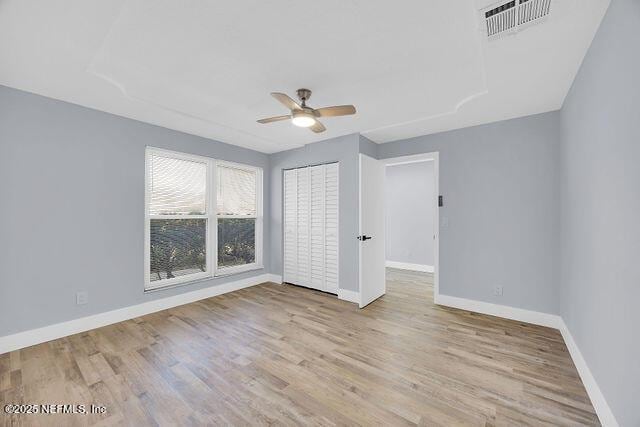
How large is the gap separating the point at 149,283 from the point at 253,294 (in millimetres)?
1481

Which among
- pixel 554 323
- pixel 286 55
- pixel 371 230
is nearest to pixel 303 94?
pixel 286 55

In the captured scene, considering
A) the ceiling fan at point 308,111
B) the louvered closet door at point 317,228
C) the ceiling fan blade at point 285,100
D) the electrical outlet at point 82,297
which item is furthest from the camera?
the louvered closet door at point 317,228

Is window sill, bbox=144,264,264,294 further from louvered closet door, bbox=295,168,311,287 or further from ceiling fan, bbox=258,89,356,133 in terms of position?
ceiling fan, bbox=258,89,356,133

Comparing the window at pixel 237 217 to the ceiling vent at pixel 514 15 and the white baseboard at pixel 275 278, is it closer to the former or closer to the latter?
the white baseboard at pixel 275 278

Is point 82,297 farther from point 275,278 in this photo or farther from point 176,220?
point 275,278

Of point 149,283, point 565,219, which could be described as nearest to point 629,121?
point 565,219

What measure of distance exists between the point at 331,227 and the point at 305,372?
95.3 inches

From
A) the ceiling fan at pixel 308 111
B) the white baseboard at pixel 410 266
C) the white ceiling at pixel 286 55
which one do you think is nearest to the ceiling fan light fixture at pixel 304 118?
the ceiling fan at pixel 308 111

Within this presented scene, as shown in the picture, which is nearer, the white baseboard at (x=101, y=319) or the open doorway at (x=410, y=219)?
the white baseboard at (x=101, y=319)

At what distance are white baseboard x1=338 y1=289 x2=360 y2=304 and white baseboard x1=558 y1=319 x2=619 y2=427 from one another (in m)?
2.29

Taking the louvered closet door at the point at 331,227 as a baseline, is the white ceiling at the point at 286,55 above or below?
above

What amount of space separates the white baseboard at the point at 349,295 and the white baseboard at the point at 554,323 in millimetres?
1150

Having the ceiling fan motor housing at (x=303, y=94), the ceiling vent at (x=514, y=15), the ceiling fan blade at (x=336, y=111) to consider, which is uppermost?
the ceiling vent at (x=514, y=15)

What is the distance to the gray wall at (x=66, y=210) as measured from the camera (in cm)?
249
